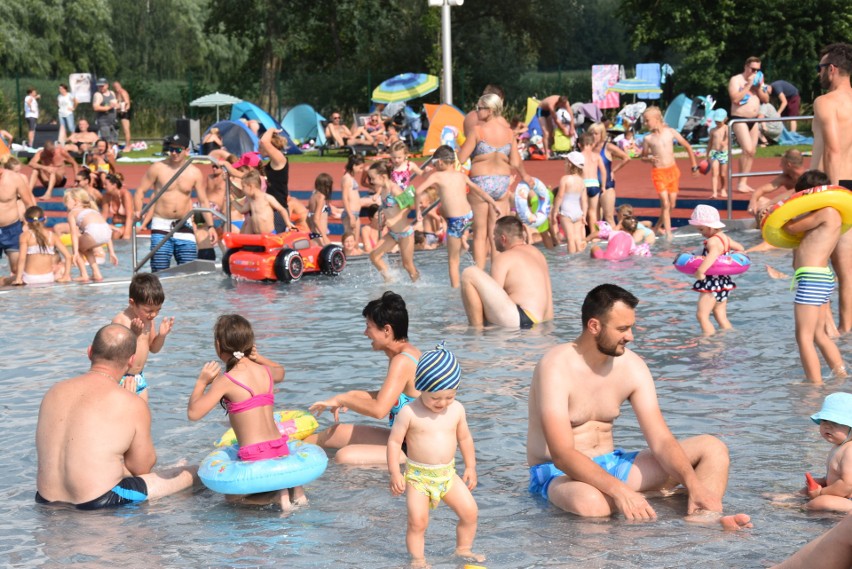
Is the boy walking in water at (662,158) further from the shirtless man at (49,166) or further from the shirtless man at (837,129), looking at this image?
the shirtless man at (49,166)

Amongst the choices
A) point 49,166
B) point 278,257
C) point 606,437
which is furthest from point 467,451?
point 49,166

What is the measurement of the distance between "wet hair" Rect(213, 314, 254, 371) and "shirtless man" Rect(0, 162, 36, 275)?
30.2 ft

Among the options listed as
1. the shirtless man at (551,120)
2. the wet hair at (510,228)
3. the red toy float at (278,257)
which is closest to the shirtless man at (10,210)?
the red toy float at (278,257)

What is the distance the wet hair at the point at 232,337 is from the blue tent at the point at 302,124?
1055 inches

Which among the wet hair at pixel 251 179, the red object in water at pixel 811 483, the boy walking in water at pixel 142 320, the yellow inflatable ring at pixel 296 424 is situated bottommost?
the red object in water at pixel 811 483

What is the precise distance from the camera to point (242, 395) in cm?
600

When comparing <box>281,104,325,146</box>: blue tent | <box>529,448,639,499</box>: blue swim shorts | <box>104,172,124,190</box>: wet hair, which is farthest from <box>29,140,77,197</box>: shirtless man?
<box>529,448,639,499</box>: blue swim shorts

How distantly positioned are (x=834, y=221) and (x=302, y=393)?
366 cm

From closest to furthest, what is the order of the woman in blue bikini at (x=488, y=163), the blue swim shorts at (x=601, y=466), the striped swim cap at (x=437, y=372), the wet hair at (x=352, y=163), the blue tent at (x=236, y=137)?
1. the striped swim cap at (x=437, y=372)
2. the blue swim shorts at (x=601, y=466)
3. the woman in blue bikini at (x=488, y=163)
4. the wet hair at (x=352, y=163)
5. the blue tent at (x=236, y=137)

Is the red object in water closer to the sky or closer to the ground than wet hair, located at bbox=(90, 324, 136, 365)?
closer to the ground

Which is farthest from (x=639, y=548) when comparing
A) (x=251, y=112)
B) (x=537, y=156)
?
(x=251, y=112)

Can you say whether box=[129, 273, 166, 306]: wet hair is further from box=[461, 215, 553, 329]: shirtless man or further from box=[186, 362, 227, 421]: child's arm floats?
box=[461, 215, 553, 329]: shirtless man

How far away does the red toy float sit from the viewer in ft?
44.1

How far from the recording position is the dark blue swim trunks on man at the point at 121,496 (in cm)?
602
